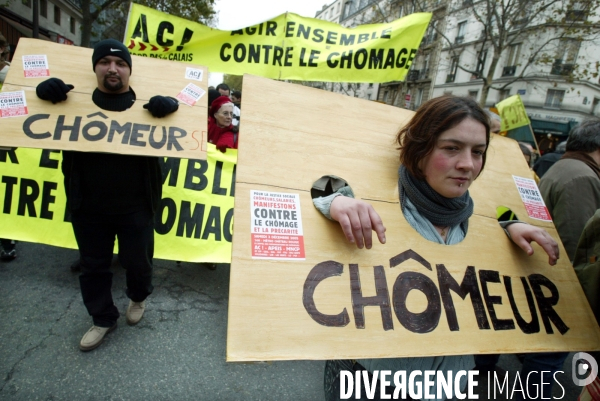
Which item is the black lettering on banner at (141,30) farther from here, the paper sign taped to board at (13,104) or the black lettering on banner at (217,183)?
the paper sign taped to board at (13,104)

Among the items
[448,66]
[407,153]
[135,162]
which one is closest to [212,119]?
[135,162]

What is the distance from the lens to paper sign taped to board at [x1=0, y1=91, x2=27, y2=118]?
1.84m

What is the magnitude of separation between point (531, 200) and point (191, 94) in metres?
1.97

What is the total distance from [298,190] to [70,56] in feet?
6.40

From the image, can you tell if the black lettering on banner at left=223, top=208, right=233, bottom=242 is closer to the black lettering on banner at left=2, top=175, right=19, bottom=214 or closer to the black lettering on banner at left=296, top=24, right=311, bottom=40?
the black lettering on banner at left=2, top=175, right=19, bottom=214

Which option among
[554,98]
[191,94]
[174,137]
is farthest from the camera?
[554,98]

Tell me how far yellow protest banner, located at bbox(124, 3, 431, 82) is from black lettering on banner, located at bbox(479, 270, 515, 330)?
12.2ft

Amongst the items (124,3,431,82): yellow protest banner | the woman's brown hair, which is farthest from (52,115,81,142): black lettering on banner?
(124,3,431,82): yellow protest banner

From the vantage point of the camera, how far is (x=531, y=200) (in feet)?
5.42

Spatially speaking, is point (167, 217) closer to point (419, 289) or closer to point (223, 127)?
point (223, 127)

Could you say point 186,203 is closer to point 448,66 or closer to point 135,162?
point 135,162

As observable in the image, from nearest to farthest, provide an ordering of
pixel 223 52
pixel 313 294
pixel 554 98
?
pixel 313 294
pixel 223 52
pixel 554 98

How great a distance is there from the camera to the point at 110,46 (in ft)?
6.81

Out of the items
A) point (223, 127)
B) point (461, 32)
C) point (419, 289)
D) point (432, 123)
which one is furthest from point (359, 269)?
point (461, 32)
